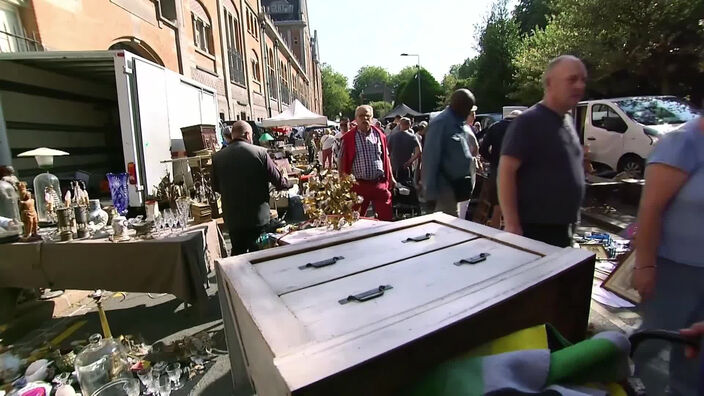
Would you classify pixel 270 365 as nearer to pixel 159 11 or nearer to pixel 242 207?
pixel 242 207

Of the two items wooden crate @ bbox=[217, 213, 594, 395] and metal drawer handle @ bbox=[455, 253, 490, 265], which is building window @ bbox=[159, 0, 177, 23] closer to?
wooden crate @ bbox=[217, 213, 594, 395]

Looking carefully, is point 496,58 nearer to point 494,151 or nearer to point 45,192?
point 494,151

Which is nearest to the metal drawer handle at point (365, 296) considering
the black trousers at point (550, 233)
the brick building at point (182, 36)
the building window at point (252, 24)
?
the black trousers at point (550, 233)

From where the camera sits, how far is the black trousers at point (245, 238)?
394cm

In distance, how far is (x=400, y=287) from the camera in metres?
1.32

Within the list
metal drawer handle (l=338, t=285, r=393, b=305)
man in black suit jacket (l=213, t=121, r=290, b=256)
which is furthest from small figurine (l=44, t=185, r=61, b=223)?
metal drawer handle (l=338, t=285, r=393, b=305)

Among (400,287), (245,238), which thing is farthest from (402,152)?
(400,287)

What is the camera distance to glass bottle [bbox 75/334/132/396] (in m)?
2.66

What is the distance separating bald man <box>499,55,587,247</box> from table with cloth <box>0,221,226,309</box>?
272cm

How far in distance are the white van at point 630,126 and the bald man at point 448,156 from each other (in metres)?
5.86

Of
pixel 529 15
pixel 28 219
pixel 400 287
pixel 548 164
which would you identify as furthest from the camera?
pixel 529 15

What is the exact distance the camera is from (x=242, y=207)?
384 cm

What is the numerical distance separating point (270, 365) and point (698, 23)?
50.4 ft

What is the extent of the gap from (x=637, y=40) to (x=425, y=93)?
139 feet
